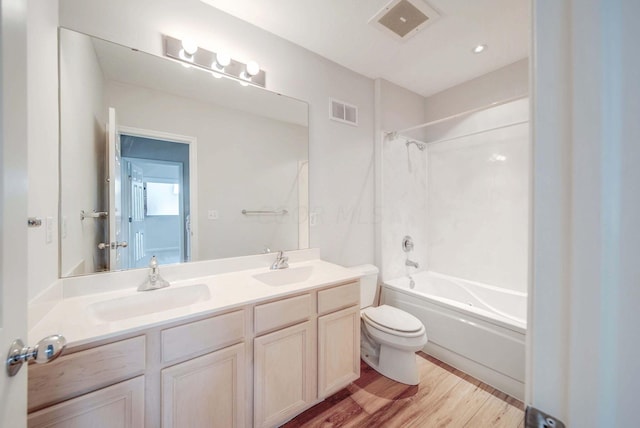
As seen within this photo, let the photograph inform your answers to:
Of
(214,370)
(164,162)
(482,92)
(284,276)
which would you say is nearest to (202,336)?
(214,370)

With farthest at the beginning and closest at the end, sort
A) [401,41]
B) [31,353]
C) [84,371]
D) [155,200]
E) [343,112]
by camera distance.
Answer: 1. [343,112]
2. [401,41]
3. [155,200]
4. [84,371]
5. [31,353]

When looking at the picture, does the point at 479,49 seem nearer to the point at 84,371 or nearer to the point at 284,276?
the point at 284,276

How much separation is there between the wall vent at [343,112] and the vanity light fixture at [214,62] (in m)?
0.66

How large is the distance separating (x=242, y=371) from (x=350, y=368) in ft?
2.63

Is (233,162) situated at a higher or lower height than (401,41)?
lower

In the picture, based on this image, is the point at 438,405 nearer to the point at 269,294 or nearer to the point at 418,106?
the point at 269,294

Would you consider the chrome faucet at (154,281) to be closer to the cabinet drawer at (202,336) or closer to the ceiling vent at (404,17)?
the cabinet drawer at (202,336)

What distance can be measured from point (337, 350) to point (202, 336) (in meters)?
0.88

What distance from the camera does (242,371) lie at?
1.25 metres

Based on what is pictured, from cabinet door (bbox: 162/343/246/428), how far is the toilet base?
1144mm

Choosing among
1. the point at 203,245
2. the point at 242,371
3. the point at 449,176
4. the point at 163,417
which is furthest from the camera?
the point at 449,176

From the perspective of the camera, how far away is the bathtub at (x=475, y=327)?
175cm

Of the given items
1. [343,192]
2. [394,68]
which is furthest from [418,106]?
[343,192]

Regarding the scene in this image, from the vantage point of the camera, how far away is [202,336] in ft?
3.73
